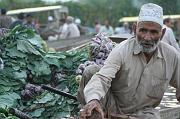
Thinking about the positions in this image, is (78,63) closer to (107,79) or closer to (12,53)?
(12,53)

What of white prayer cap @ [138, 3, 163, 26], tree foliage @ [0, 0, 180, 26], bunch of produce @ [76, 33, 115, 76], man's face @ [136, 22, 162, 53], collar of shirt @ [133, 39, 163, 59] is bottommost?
tree foliage @ [0, 0, 180, 26]

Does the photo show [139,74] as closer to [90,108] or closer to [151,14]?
[151,14]

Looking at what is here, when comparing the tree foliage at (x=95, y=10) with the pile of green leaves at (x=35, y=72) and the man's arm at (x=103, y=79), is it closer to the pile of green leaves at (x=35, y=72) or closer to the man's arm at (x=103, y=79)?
the pile of green leaves at (x=35, y=72)

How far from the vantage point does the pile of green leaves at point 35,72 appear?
22.2 feet

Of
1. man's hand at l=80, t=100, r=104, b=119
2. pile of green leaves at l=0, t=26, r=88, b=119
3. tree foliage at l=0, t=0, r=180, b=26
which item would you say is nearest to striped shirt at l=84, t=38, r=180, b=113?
man's hand at l=80, t=100, r=104, b=119

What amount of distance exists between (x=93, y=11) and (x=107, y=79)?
5508 cm

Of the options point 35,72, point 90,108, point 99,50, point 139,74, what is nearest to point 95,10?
point 35,72

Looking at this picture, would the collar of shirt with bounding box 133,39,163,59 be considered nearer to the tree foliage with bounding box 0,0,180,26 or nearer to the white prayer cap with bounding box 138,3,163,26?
the white prayer cap with bounding box 138,3,163,26

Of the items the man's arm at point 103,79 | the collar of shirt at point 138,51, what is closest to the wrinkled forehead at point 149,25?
the collar of shirt at point 138,51

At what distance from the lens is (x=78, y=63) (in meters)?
7.86

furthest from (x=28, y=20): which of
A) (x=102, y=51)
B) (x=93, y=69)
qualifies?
(x=93, y=69)

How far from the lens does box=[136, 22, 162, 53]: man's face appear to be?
425 cm

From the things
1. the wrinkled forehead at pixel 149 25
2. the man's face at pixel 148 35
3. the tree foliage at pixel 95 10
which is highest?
the wrinkled forehead at pixel 149 25

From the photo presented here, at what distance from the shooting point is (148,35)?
13.9 feet
